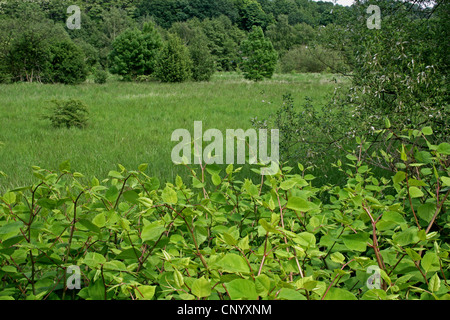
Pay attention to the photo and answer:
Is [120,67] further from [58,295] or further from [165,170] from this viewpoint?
[58,295]

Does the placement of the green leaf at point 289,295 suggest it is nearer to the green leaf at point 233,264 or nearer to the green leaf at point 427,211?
the green leaf at point 233,264

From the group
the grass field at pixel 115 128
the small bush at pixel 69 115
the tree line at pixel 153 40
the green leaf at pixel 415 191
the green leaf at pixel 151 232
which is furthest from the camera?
the tree line at pixel 153 40

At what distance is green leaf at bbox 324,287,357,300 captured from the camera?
0.98 metres

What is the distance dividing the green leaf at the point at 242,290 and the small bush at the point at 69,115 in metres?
9.22

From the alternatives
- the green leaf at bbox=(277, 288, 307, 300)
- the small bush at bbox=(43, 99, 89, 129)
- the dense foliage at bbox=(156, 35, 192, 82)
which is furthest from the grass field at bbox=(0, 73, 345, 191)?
the dense foliage at bbox=(156, 35, 192, 82)

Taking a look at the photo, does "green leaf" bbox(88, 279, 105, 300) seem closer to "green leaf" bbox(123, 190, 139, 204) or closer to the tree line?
"green leaf" bbox(123, 190, 139, 204)

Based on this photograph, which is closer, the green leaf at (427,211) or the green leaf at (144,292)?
the green leaf at (144,292)

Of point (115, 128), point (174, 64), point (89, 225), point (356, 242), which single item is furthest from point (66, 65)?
point (356, 242)

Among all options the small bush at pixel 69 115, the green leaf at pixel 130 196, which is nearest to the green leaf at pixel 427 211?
the green leaf at pixel 130 196

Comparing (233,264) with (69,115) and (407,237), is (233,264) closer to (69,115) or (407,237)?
(407,237)

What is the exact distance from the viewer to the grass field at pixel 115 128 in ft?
20.0

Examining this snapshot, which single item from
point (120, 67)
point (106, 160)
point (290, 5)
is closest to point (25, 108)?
point (106, 160)

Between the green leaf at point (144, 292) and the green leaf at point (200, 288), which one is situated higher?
the green leaf at point (200, 288)
